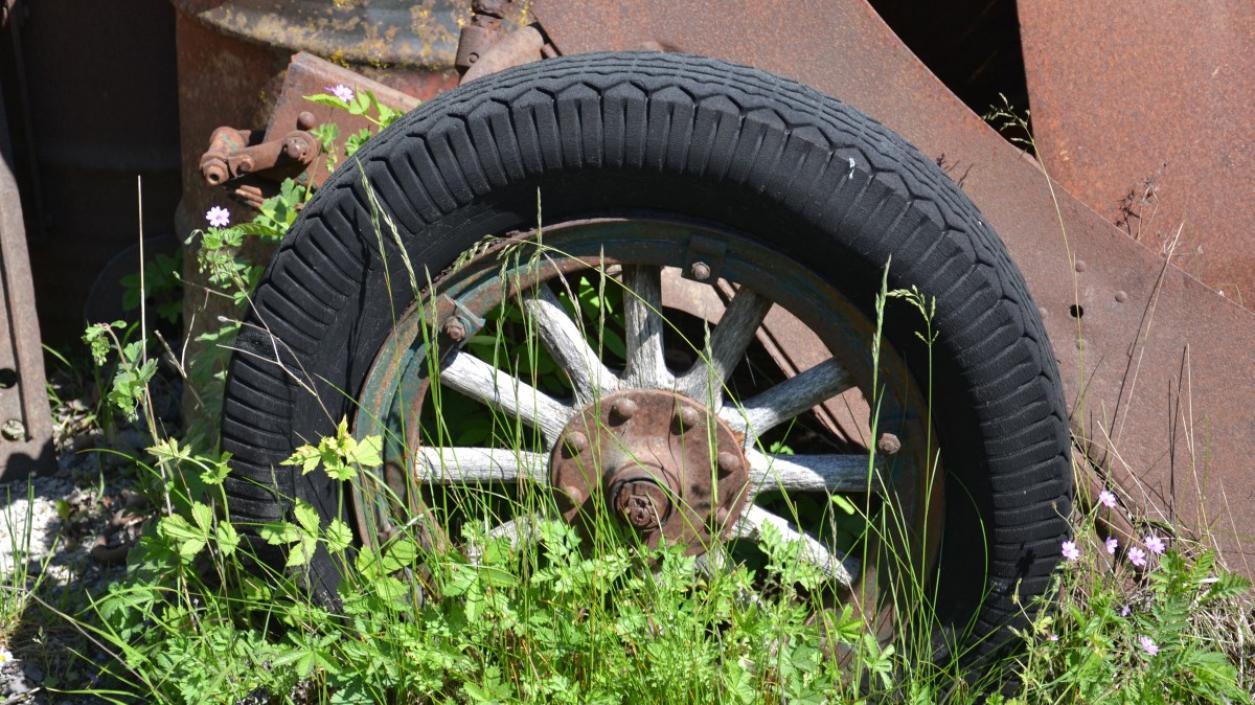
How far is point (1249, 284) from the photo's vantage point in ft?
8.79

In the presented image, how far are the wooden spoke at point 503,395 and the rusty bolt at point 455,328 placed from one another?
0.08 m

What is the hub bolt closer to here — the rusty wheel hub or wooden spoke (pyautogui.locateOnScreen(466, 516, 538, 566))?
the rusty wheel hub

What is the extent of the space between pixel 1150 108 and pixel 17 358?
2.99m

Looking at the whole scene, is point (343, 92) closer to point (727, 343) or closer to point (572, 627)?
point (727, 343)

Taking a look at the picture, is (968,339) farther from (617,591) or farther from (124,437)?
(124,437)

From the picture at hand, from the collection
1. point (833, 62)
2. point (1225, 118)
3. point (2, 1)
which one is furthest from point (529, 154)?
point (2, 1)

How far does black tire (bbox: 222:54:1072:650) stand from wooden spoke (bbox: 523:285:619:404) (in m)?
0.19

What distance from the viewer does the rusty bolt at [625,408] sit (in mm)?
2307

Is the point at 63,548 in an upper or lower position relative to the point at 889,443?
lower

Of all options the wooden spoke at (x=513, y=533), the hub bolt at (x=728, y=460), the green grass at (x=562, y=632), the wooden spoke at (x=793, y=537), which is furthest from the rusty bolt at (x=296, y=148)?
the wooden spoke at (x=793, y=537)

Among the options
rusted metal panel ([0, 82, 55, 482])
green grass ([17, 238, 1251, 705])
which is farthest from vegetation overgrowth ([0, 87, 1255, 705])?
rusted metal panel ([0, 82, 55, 482])

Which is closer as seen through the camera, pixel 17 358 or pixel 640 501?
pixel 640 501

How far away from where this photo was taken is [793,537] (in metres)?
2.41

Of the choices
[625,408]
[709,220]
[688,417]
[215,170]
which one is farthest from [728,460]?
[215,170]
